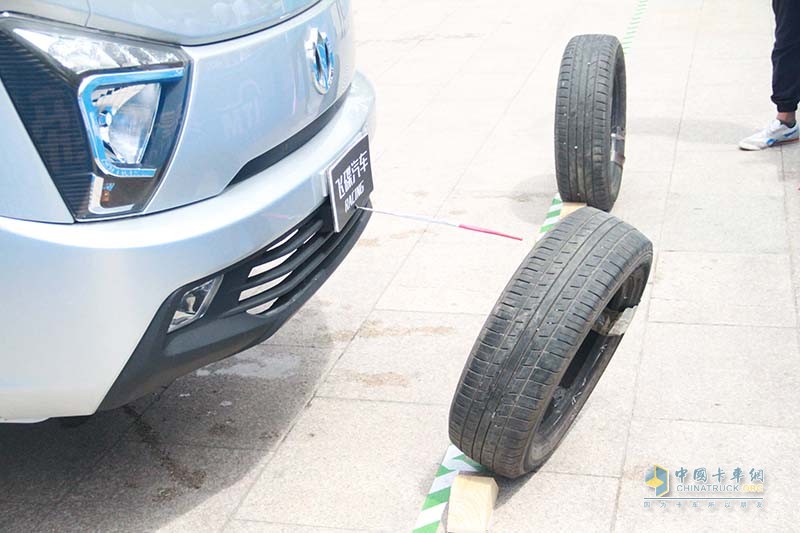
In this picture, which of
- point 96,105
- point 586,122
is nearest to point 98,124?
point 96,105

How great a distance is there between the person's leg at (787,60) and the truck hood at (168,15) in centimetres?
351

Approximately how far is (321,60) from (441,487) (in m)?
1.29

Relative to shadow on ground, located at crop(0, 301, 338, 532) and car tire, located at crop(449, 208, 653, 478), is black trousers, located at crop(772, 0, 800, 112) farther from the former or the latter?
shadow on ground, located at crop(0, 301, 338, 532)

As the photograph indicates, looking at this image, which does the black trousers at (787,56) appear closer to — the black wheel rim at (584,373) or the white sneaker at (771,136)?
the white sneaker at (771,136)

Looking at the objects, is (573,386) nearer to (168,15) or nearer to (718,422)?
(718,422)

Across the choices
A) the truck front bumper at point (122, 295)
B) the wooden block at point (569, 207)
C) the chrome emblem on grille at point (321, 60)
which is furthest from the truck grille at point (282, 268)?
the wooden block at point (569, 207)

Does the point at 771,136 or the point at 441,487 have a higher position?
the point at 441,487

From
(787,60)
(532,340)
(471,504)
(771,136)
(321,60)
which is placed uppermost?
(321,60)

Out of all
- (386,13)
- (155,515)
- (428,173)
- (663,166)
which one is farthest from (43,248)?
(386,13)

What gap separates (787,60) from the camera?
5.25 m

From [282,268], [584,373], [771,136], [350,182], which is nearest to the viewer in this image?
[282,268]

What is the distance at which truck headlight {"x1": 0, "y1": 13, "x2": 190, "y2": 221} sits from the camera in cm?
212

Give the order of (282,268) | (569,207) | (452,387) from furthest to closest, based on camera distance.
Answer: (569,207)
(452,387)
(282,268)

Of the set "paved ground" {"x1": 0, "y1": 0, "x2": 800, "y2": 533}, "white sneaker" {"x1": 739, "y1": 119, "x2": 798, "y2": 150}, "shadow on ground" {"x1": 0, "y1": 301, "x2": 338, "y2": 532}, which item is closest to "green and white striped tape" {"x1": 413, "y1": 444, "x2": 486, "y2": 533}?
"paved ground" {"x1": 0, "y1": 0, "x2": 800, "y2": 533}
